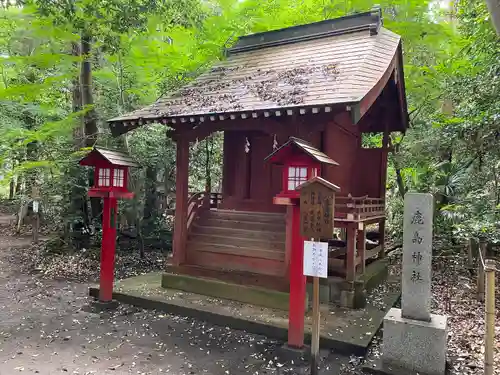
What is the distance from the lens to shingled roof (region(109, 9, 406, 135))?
247 inches

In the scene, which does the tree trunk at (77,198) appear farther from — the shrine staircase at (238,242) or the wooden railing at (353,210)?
the wooden railing at (353,210)

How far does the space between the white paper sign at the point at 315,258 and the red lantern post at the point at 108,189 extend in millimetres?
3879

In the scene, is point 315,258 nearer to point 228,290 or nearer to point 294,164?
point 294,164

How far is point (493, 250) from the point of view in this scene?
884cm

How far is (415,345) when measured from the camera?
4555mm

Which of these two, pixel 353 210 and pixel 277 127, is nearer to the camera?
pixel 277 127

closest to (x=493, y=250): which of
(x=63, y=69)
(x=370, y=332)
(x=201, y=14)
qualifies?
(x=370, y=332)

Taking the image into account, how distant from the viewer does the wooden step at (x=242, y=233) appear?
7.40 m

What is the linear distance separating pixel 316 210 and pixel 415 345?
204 cm

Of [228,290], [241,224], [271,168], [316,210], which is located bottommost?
[228,290]

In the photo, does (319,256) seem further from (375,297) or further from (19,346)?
(19,346)

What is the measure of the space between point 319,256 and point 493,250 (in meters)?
6.53

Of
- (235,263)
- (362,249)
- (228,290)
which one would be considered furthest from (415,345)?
(235,263)

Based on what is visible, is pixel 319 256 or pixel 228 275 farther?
pixel 228 275
